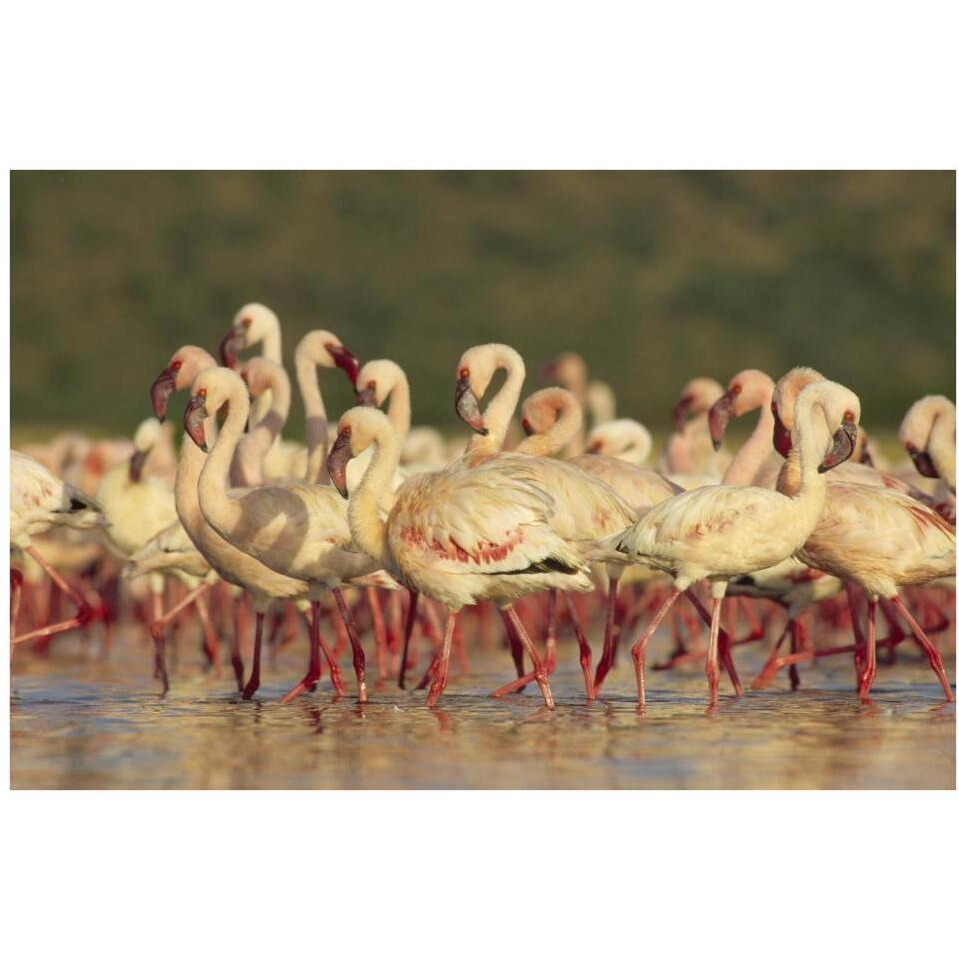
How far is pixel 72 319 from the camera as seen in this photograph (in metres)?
81.8

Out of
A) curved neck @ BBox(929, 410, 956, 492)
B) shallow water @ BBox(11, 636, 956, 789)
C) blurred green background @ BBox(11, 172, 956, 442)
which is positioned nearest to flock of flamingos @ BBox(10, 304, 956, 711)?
curved neck @ BBox(929, 410, 956, 492)

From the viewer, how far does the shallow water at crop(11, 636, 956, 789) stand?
284 inches

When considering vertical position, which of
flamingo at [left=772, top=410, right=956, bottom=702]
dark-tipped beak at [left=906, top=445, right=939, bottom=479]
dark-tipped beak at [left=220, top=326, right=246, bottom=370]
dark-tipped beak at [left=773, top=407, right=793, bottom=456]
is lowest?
flamingo at [left=772, top=410, right=956, bottom=702]

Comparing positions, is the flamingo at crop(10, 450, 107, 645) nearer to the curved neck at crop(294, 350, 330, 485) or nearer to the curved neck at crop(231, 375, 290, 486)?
the curved neck at crop(231, 375, 290, 486)

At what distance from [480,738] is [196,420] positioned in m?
2.44

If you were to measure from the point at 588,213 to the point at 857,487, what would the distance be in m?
80.6

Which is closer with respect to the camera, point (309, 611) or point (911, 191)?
point (309, 611)

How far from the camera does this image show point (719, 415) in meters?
10.7

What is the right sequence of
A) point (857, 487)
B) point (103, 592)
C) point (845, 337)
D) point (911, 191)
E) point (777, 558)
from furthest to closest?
point (911, 191), point (845, 337), point (103, 592), point (857, 487), point (777, 558)

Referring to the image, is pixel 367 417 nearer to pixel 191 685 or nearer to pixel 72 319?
pixel 191 685

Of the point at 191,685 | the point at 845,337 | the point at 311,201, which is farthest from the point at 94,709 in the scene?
the point at 311,201

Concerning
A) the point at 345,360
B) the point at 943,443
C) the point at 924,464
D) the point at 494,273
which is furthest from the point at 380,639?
the point at 494,273

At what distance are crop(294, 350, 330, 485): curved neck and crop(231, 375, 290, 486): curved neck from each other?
0.44 ft

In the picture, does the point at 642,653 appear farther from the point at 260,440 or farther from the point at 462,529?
the point at 260,440
